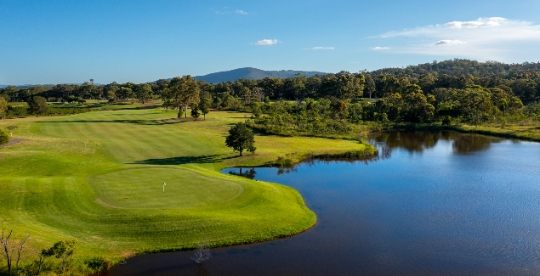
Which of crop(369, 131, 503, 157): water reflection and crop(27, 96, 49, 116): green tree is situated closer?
crop(369, 131, 503, 157): water reflection

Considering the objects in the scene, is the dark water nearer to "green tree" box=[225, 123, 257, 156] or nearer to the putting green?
"green tree" box=[225, 123, 257, 156]

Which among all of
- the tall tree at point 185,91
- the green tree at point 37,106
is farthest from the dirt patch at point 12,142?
the green tree at point 37,106

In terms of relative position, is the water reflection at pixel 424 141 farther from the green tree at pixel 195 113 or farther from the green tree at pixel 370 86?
the green tree at pixel 370 86

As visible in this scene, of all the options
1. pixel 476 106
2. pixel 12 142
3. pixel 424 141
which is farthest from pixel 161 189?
pixel 476 106

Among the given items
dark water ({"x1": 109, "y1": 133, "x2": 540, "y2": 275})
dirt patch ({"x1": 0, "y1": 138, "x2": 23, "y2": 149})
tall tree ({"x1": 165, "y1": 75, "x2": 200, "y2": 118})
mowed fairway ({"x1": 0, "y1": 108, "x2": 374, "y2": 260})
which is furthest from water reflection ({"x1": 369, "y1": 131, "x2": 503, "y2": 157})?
dirt patch ({"x1": 0, "y1": 138, "x2": 23, "y2": 149})

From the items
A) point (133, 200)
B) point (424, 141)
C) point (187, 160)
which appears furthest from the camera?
point (424, 141)

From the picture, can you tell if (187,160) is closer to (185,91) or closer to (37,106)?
(185,91)
